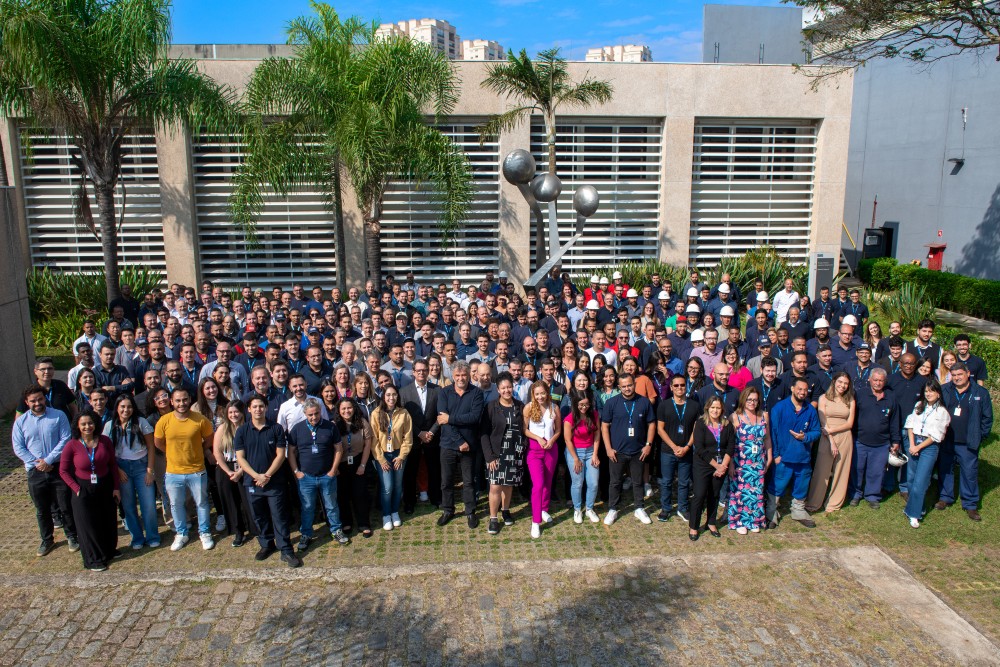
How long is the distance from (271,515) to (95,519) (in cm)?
150

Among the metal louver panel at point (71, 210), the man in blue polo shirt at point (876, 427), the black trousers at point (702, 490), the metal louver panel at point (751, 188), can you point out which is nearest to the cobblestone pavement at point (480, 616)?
the black trousers at point (702, 490)

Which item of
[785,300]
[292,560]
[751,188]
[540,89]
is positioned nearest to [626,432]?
[292,560]

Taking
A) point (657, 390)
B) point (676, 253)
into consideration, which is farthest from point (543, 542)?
point (676, 253)

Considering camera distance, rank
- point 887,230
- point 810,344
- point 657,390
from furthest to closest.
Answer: point 887,230, point 810,344, point 657,390

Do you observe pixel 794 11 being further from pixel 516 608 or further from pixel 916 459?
pixel 516 608

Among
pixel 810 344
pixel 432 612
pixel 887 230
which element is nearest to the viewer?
pixel 432 612

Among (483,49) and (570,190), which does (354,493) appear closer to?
(570,190)

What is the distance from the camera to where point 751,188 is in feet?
63.5

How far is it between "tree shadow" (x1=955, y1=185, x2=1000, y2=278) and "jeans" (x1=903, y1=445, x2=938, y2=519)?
52.4 ft

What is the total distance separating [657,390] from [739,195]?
42.0 ft

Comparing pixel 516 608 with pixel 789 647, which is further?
pixel 516 608

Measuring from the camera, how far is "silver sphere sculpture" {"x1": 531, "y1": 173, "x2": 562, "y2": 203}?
14953 millimetres

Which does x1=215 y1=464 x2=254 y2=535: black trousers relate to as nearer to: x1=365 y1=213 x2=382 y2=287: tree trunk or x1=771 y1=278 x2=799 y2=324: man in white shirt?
x1=365 y1=213 x2=382 y2=287: tree trunk

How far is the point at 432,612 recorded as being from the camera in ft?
19.3
